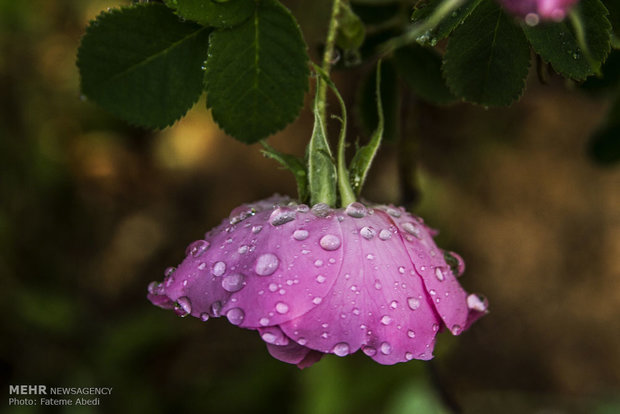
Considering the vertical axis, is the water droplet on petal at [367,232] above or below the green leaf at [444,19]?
A: below

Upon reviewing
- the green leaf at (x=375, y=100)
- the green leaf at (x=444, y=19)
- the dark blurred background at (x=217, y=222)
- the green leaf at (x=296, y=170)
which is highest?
the green leaf at (x=444, y=19)

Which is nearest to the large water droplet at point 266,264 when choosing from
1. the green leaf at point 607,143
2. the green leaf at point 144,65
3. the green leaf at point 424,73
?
the green leaf at point 144,65

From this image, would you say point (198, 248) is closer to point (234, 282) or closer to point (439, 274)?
point (234, 282)

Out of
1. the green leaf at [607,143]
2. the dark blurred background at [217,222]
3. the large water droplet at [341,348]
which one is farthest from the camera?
the dark blurred background at [217,222]

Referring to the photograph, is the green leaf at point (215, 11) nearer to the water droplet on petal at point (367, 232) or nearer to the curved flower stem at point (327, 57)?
the curved flower stem at point (327, 57)

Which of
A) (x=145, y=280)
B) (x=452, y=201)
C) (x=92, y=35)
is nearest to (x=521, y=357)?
(x=452, y=201)

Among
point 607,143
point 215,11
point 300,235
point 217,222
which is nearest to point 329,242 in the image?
point 300,235
